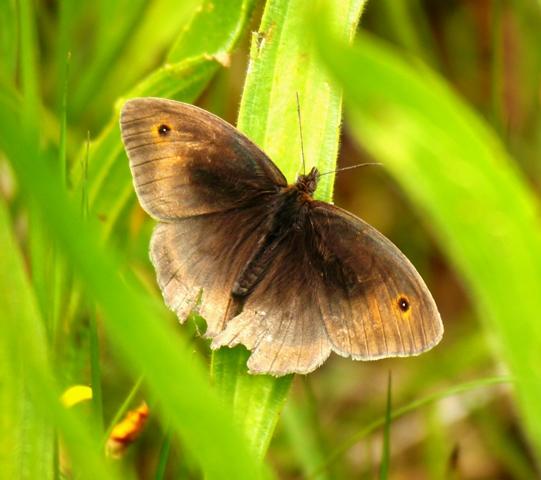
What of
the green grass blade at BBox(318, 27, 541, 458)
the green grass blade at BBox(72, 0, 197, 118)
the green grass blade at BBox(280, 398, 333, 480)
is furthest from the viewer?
the green grass blade at BBox(72, 0, 197, 118)

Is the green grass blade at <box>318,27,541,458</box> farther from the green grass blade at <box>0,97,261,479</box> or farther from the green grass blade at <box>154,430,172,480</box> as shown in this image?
the green grass blade at <box>154,430,172,480</box>

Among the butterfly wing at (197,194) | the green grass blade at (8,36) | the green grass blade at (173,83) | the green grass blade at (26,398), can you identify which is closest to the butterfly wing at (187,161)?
the butterfly wing at (197,194)

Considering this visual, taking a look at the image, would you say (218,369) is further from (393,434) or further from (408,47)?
(408,47)

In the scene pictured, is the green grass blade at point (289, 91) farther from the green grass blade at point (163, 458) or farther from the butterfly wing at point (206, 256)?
the green grass blade at point (163, 458)

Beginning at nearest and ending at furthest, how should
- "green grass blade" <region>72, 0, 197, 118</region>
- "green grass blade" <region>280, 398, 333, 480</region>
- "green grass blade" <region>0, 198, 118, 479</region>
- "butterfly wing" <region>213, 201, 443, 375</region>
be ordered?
"green grass blade" <region>0, 198, 118, 479</region>
"butterfly wing" <region>213, 201, 443, 375</region>
"green grass blade" <region>280, 398, 333, 480</region>
"green grass blade" <region>72, 0, 197, 118</region>

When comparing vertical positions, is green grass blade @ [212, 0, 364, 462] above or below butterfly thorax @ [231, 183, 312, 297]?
above

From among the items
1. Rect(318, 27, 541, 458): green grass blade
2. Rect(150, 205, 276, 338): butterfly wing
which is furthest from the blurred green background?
Rect(150, 205, 276, 338): butterfly wing

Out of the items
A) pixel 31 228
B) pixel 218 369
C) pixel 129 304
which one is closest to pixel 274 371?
pixel 218 369

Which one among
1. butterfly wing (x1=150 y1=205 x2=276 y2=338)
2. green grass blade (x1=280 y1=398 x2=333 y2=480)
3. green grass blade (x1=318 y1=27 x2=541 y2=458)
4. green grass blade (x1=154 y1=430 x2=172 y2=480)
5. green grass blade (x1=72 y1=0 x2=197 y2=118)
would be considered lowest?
green grass blade (x1=280 y1=398 x2=333 y2=480)

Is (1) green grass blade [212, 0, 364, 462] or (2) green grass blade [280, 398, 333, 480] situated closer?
(1) green grass blade [212, 0, 364, 462]
